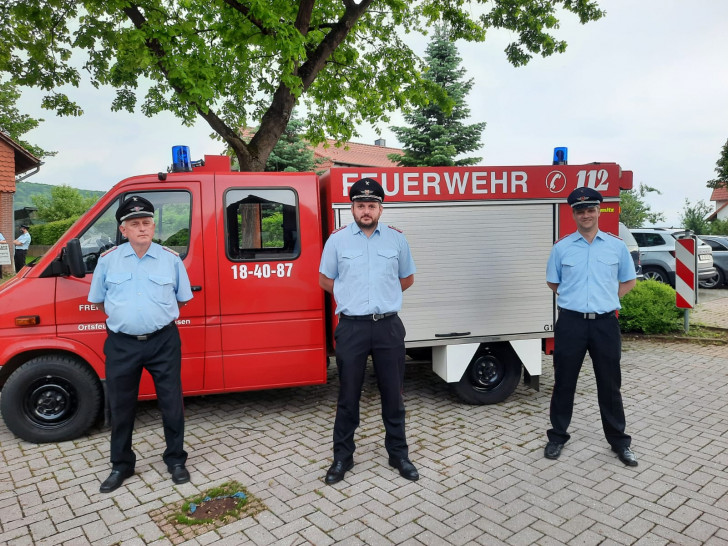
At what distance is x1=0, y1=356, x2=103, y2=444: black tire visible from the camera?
4.36m

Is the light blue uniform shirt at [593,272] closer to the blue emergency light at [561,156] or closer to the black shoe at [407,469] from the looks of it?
the blue emergency light at [561,156]

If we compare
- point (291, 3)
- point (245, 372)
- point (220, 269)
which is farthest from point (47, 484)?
point (291, 3)

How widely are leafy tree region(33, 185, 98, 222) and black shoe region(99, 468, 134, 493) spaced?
1181 inches

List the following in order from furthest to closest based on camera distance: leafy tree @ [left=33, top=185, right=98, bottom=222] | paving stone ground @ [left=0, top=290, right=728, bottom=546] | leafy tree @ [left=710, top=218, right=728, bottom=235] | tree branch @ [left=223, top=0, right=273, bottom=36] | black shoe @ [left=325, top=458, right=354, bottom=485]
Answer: leafy tree @ [left=33, top=185, right=98, bottom=222], leafy tree @ [left=710, top=218, right=728, bottom=235], tree branch @ [left=223, top=0, right=273, bottom=36], black shoe @ [left=325, top=458, right=354, bottom=485], paving stone ground @ [left=0, top=290, right=728, bottom=546]

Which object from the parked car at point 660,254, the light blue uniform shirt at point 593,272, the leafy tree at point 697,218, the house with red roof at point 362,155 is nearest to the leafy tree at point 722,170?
the leafy tree at point 697,218

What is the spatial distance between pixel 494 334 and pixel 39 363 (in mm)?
3892

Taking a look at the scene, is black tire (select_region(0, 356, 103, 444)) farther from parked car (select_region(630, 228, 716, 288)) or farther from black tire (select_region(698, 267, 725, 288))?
black tire (select_region(698, 267, 725, 288))

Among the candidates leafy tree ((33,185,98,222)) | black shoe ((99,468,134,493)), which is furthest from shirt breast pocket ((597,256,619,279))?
leafy tree ((33,185,98,222))

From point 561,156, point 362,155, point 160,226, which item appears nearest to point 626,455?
point 561,156

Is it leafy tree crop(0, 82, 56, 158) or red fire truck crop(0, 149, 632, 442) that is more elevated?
leafy tree crop(0, 82, 56, 158)

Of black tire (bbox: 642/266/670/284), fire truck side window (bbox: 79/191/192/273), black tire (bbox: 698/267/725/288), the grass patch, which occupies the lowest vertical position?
the grass patch

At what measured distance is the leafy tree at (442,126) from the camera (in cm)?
2189

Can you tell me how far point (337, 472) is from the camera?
377 centimetres

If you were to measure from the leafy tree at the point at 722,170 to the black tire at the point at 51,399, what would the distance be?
29.6 meters
